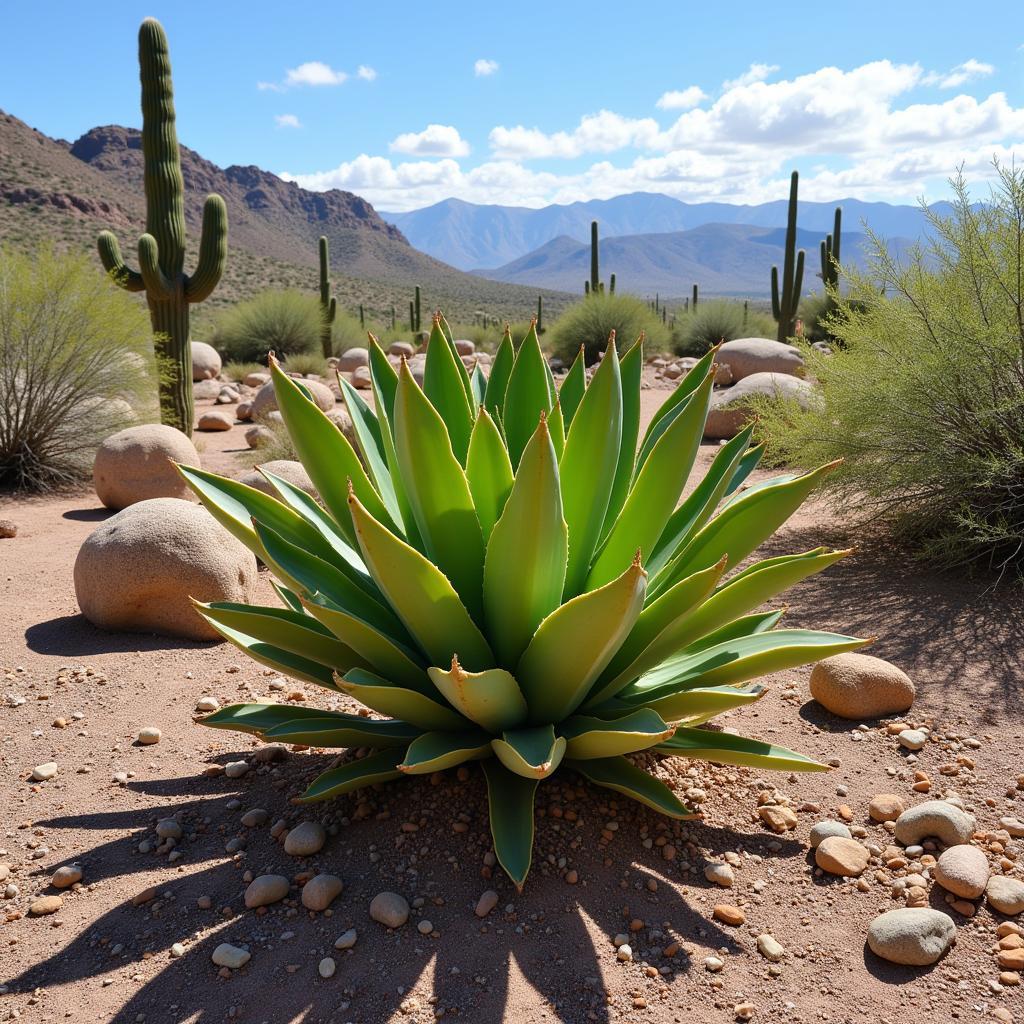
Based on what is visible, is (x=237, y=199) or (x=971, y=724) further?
(x=237, y=199)

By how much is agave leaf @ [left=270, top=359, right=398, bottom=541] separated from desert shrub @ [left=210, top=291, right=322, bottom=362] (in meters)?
17.3

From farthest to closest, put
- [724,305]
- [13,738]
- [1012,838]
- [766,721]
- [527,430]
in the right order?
[724,305], [766,721], [13,738], [527,430], [1012,838]

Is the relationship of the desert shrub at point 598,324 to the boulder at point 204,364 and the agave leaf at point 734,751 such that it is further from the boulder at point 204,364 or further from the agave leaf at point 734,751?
the agave leaf at point 734,751

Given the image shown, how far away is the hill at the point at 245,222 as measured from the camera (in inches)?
1668

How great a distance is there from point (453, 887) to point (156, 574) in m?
2.69

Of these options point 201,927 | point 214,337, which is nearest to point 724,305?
point 214,337

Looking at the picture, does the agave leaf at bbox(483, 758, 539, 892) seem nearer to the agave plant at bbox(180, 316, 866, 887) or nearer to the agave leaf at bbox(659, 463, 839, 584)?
the agave plant at bbox(180, 316, 866, 887)

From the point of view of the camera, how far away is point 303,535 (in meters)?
2.84

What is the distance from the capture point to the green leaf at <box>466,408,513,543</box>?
2477mm

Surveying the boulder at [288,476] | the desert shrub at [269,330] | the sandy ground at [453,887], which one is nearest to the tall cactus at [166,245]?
the boulder at [288,476]

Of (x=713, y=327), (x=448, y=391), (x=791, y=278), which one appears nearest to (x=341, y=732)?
(x=448, y=391)

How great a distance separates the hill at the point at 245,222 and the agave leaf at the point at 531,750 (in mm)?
14174

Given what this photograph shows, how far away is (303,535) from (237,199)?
422ft

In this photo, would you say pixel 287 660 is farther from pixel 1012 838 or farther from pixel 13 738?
pixel 1012 838
